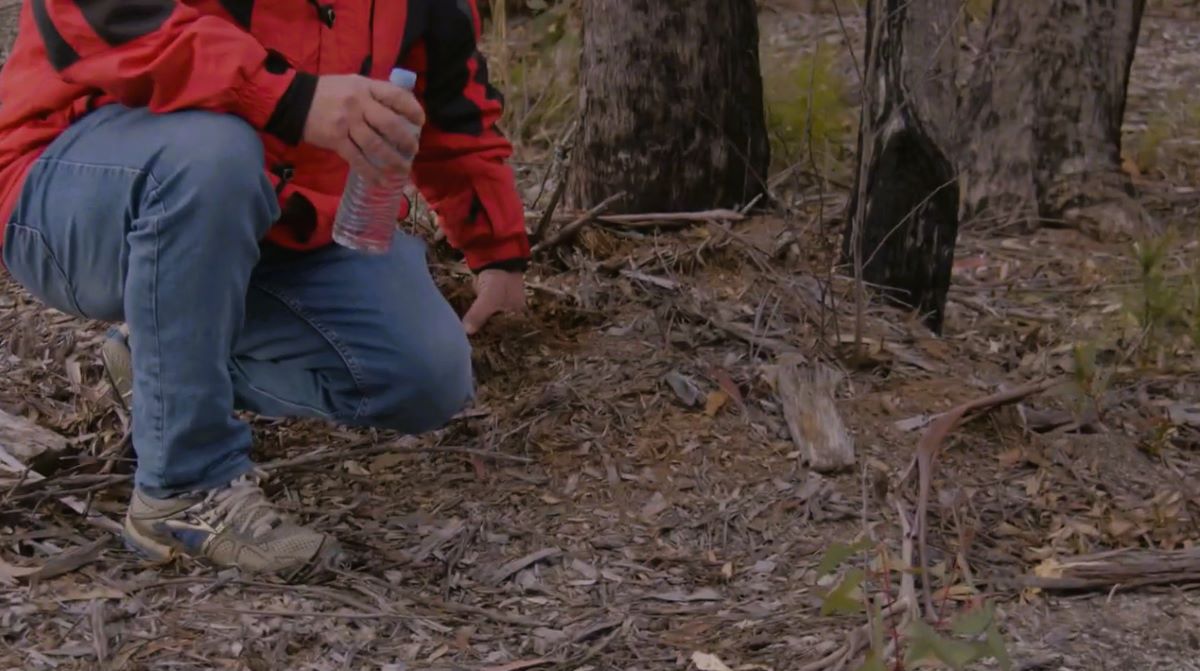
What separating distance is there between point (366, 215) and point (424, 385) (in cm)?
37

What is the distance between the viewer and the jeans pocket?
2.90 m

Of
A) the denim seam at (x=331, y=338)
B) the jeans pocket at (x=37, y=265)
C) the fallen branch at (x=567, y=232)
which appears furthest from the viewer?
the fallen branch at (x=567, y=232)

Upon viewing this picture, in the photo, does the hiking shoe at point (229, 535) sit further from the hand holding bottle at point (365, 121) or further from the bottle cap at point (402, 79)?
the bottle cap at point (402, 79)

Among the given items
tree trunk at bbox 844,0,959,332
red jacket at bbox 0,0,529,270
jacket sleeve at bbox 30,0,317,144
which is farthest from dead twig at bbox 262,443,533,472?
tree trunk at bbox 844,0,959,332

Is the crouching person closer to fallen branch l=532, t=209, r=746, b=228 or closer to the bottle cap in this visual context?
the bottle cap

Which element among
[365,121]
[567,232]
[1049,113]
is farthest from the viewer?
[1049,113]

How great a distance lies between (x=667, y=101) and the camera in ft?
13.2

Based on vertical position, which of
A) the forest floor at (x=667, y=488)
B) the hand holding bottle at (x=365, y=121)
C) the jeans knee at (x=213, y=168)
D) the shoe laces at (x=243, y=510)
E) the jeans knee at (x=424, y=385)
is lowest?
the forest floor at (x=667, y=488)

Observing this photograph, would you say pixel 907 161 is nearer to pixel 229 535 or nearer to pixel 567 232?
pixel 567 232

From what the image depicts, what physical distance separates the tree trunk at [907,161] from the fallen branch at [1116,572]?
0.85 meters

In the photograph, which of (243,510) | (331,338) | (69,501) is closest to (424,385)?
(331,338)

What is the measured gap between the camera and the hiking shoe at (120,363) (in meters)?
3.34

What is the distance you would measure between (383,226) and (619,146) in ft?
4.10

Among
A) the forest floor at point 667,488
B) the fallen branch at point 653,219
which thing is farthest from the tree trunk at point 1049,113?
the fallen branch at point 653,219
